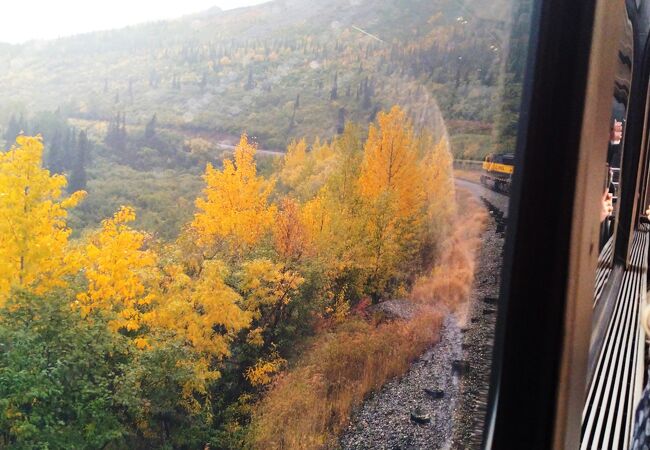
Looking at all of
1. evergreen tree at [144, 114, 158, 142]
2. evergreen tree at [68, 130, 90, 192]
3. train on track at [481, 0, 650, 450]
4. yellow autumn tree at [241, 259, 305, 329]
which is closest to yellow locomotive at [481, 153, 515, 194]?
train on track at [481, 0, 650, 450]

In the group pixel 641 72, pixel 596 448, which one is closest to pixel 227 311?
pixel 596 448

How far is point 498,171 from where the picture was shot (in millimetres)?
1293

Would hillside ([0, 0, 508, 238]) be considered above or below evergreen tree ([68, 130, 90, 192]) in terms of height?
above

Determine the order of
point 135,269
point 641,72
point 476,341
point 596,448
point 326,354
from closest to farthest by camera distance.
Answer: point 135,269 < point 326,354 < point 476,341 < point 596,448 < point 641,72

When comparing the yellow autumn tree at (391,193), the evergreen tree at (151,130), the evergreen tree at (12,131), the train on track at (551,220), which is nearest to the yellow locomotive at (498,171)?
the train on track at (551,220)

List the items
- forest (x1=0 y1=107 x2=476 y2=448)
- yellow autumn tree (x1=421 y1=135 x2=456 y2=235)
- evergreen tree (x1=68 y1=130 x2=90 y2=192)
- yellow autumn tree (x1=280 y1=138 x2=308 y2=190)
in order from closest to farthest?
forest (x1=0 y1=107 x2=476 y2=448), evergreen tree (x1=68 y1=130 x2=90 y2=192), yellow autumn tree (x1=280 y1=138 x2=308 y2=190), yellow autumn tree (x1=421 y1=135 x2=456 y2=235)

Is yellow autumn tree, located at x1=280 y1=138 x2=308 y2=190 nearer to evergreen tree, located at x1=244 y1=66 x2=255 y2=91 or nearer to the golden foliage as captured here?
evergreen tree, located at x1=244 y1=66 x2=255 y2=91

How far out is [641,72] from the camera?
13.0 ft

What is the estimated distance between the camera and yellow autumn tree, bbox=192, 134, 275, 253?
1092 mm

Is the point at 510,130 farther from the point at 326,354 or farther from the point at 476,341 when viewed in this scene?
the point at 326,354

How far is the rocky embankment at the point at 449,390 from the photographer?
1151 mm

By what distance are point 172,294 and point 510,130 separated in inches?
30.0

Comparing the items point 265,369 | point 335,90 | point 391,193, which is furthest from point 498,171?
point 265,369

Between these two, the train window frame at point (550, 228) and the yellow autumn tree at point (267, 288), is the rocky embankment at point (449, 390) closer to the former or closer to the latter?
the train window frame at point (550, 228)
